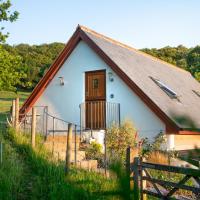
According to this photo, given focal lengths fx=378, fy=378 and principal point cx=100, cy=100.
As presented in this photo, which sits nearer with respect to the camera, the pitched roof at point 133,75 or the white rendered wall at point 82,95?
the pitched roof at point 133,75

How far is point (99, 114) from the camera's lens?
16234 millimetres

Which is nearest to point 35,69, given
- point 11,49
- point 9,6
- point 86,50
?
point 11,49

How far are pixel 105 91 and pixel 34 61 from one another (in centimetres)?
3092

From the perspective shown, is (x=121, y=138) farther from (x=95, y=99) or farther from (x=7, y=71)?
(x=7, y=71)

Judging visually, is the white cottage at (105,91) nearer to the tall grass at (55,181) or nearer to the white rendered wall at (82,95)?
the white rendered wall at (82,95)

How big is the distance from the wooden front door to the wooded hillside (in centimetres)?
550

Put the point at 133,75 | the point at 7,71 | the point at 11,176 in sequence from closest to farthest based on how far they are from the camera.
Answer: the point at 11,176 → the point at 133,75 → the point at 7,71

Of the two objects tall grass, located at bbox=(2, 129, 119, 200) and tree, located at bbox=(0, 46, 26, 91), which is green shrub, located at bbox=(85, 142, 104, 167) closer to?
tall grass, located at bbox=(2, 129, 119, 200)

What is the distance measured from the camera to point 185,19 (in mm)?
2734

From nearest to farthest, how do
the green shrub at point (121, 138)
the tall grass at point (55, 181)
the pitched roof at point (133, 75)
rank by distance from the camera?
1. the tall grass at point (55, 181)
2. the green shrub at point (121, 138)
3. the pitched roof at point (133, 75)

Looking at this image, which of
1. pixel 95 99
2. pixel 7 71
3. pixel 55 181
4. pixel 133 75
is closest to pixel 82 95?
pixel 95 99

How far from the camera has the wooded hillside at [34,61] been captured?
69.2 ft

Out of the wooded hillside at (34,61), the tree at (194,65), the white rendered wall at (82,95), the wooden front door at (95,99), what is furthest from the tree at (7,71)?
the tree at (194,65)

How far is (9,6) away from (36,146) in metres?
13.2
